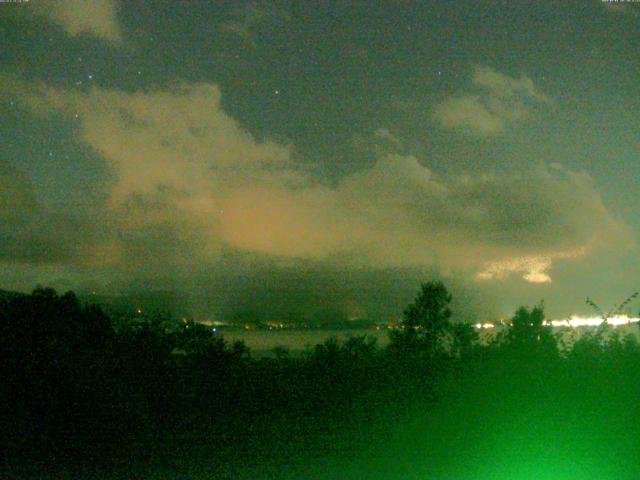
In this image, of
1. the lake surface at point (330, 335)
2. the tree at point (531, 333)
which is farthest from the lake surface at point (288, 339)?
the tree at point (531, 333)

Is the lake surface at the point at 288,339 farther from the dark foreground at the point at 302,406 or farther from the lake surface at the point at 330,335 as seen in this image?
the dark foreground at the point at 302,406

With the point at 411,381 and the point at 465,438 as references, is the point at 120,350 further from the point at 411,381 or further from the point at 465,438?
the point at 465,438

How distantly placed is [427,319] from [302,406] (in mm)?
7703

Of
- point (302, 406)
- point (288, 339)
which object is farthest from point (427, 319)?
point (302, 406)

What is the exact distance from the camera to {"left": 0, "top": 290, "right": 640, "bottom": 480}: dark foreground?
9773 millimetres

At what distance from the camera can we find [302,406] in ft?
41.2

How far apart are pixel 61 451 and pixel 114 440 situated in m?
0.75

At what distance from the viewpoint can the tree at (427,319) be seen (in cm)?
1786

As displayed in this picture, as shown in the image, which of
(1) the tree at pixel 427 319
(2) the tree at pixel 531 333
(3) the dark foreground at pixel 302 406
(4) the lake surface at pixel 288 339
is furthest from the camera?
(1) the tree at pixel 427 319

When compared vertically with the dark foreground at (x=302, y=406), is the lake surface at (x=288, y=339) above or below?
above

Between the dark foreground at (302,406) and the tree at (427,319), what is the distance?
3.91 meters

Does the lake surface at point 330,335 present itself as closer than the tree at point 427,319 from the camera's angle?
Yes

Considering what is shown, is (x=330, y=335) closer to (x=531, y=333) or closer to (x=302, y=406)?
(x=302, y=406)

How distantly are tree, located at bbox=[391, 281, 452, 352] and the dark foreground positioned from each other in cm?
391
